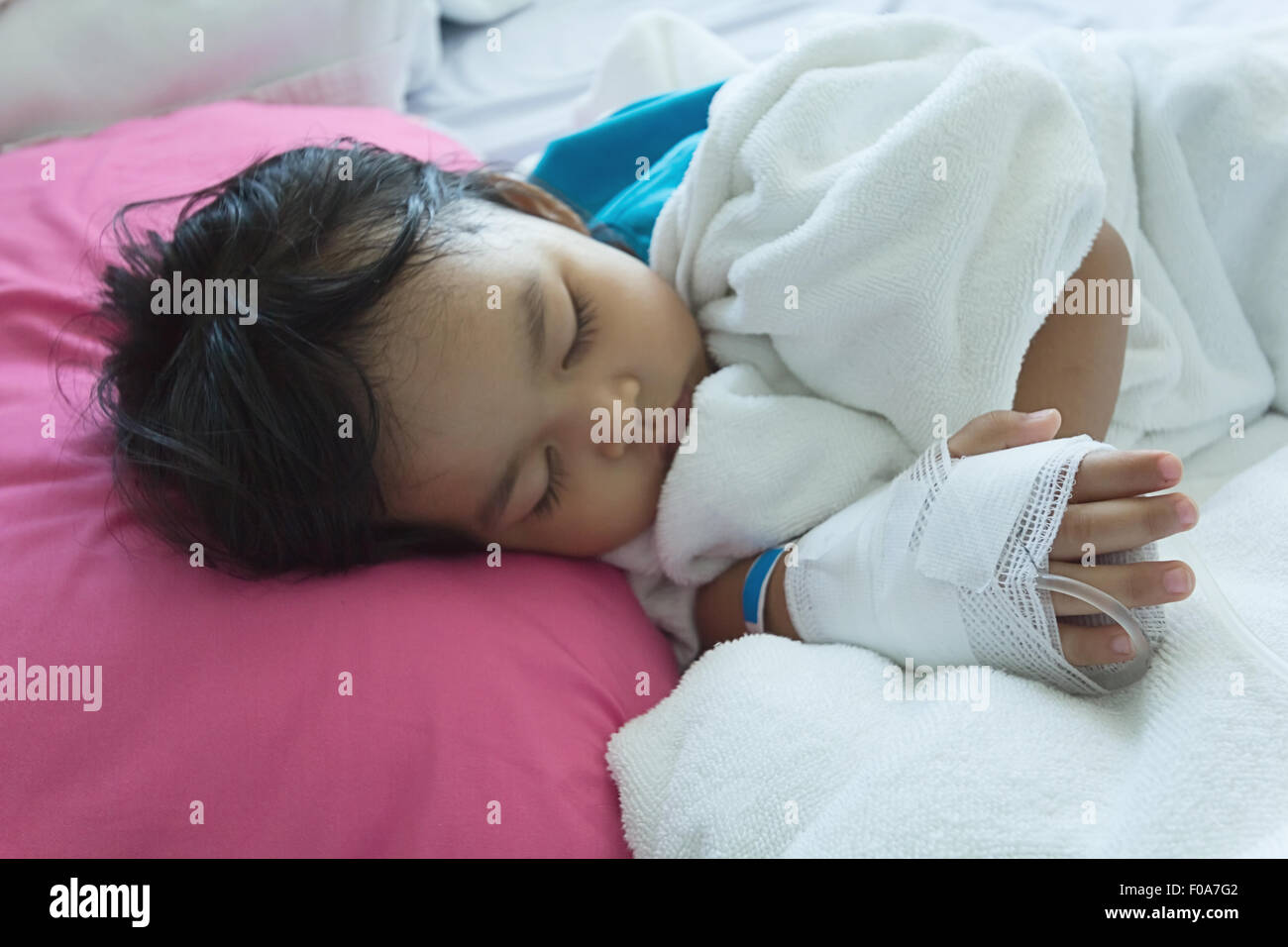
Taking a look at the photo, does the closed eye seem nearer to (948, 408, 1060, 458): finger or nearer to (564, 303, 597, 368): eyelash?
(564, 303, 597, 368): eyelash

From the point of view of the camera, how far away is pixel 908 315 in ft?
2.95

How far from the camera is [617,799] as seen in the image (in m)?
0.79

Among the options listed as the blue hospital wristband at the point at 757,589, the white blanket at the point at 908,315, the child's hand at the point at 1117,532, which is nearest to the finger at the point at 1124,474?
the child's hand at the point at 1117,532

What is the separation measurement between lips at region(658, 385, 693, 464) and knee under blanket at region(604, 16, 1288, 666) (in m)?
0.02

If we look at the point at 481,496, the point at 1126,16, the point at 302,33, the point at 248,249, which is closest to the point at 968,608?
the point at 481,496

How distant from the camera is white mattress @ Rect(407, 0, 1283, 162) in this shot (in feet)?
4.93

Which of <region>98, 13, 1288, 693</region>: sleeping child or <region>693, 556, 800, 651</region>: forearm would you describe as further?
Answer: <region>693, 556, 800, 651</region>: forearm

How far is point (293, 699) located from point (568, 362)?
0.36m

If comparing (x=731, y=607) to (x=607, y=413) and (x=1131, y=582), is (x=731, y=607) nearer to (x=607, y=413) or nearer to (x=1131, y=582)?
(x=607, y=413)

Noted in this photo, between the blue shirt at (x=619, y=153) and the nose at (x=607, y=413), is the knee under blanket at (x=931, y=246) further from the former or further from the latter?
the blue shirt at (x=619, y=153)

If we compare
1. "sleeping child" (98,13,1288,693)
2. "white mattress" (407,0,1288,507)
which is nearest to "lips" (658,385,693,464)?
"sleeping child" (98,13,1288,693)

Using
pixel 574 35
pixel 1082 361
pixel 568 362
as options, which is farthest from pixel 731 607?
pixel 574 35

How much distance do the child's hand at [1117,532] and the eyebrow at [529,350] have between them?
0.43m
